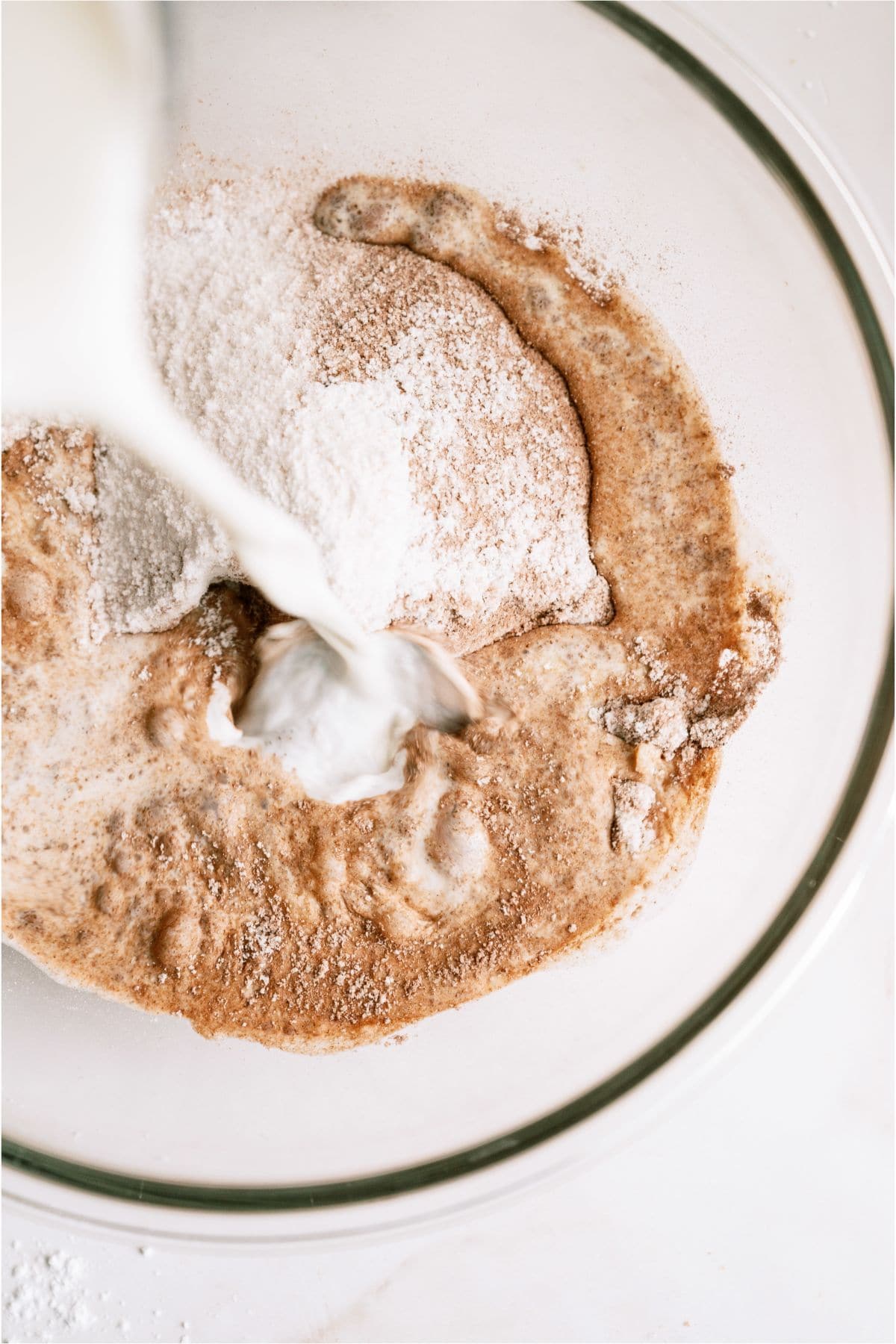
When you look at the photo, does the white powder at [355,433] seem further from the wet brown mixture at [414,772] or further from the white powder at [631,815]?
the white powder at [631,815]

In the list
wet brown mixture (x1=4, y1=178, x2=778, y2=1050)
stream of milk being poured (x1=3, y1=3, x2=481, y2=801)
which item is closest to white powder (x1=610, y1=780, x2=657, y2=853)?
wet brown mixture (x1=4, y1=178, x2=778, y2=1050)

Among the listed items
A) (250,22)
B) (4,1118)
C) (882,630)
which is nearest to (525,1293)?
(4,1118)

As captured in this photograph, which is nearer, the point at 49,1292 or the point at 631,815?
the point at 631,815

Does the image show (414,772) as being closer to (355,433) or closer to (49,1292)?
(355,433)

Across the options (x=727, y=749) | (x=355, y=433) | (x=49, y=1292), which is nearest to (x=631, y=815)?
(x=727, y=749)

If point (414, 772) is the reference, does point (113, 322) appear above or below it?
above

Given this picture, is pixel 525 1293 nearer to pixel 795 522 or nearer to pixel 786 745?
pixel 786 745

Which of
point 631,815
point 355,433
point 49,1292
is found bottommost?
point 49,1292
